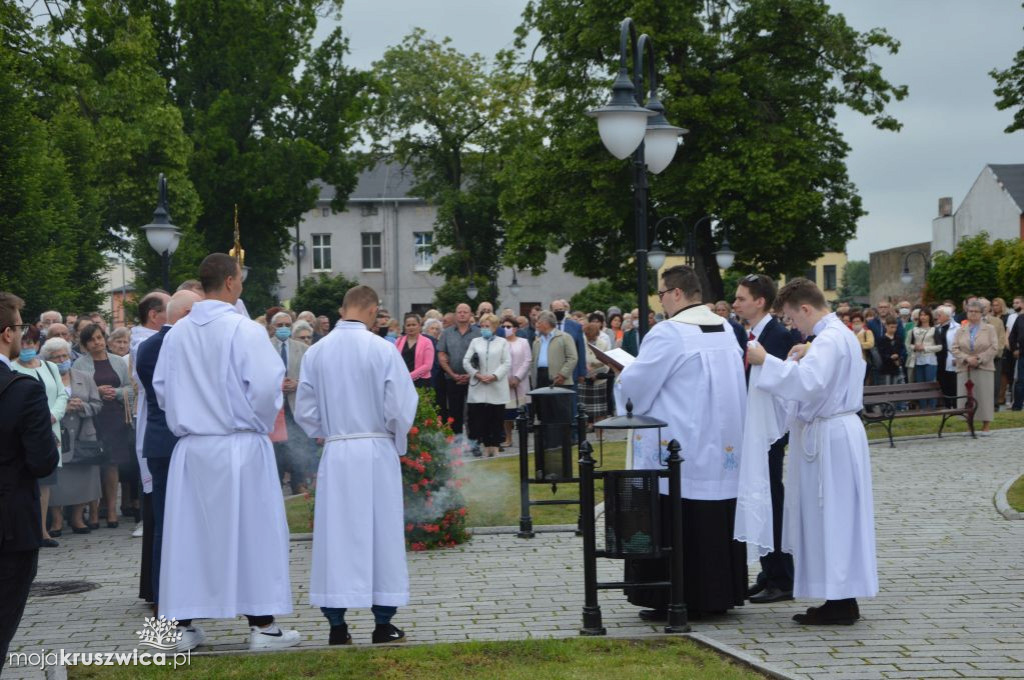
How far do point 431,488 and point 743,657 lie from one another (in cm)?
468

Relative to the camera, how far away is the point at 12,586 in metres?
5.48

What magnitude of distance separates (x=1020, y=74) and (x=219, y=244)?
28.1 m

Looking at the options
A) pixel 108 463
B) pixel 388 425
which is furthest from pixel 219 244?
pixel 388 425

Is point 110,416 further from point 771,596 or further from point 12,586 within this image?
point 12,586

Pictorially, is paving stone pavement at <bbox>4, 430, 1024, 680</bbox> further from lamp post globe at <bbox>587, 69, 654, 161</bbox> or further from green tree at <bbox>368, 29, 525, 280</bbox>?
green tree at <bbox>368, 29, 525, 280</bbox>

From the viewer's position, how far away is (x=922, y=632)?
7609 mm

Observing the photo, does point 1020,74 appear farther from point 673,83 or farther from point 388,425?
point 388,425

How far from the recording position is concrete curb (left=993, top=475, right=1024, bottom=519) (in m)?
12.1

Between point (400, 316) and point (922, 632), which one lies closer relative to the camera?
point (922, 632)

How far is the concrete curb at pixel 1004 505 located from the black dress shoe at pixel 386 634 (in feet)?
23.5

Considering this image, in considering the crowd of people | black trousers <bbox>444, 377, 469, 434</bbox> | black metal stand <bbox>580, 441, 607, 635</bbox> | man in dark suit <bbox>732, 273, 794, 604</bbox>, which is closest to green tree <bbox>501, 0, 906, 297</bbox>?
the crowd of people

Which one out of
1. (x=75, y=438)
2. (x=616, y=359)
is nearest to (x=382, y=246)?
(x=75, y=438)

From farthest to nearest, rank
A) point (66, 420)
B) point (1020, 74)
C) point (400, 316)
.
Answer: point (400, 316), point (1020, 74), point (66, 420)

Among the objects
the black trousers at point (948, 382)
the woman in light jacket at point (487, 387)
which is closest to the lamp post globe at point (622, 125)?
the woman in light jacket at point (487, 387)
